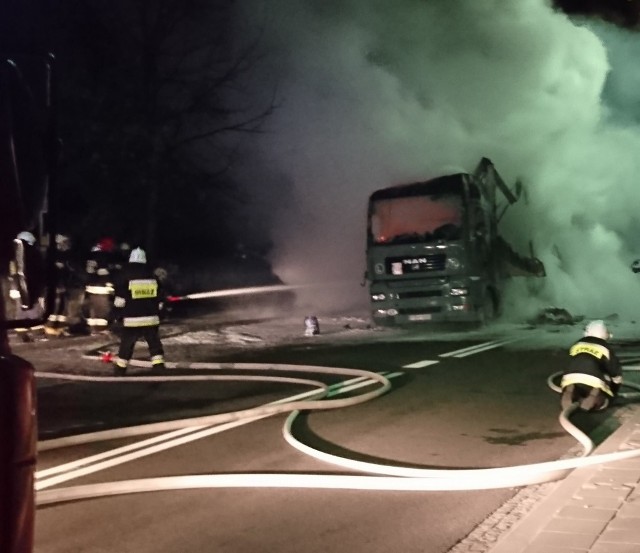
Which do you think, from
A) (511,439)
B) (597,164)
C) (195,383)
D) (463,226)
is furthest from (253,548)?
(597,164)

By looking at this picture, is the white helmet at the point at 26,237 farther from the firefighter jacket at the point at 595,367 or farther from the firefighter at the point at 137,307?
the firefighter at the point at 137,307

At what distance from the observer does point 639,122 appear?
2220 cm

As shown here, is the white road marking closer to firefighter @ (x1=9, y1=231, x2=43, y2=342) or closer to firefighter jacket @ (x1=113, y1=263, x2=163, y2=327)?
firefighter jacket @ (x1=113, y1=263, x2=163, y2=327)

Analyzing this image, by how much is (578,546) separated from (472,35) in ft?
66.8

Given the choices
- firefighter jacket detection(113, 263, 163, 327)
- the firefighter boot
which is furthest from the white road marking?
the firefighter boot

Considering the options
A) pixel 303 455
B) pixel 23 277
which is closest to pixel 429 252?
pixel 303 455

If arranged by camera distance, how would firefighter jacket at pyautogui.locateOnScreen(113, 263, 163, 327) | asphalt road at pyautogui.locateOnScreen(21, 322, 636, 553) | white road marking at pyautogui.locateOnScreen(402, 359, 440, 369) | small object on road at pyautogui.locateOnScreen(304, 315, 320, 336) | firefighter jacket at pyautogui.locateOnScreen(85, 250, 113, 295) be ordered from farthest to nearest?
small object on road at pyautogui.locateOnScreen(304, 315, 320, 336) → firefighter jacket at pyautogui.locateOnScreen(85, 250, 113, 295) → white road marking at pyautogui.locateOnScreen(402, 359, 440, 369) → firefighter jacket at pyautogui.locateOnScreen(113, 263, 163, 327) → asphalt road at pyautogui.locateOnScreen(21, 322, 636, 553)

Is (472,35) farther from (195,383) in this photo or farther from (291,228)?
(195,383)

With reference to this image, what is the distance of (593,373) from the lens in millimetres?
7418

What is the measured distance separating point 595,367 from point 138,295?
556cm

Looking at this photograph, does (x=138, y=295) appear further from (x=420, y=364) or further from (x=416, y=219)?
(x=416, y=219)

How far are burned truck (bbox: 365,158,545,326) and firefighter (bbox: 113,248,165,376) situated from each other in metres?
6.90

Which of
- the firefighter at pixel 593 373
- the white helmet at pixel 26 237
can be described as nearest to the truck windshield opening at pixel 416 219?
the firefighter at pixel 593 373

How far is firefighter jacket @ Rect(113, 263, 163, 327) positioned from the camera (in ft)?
33.6
